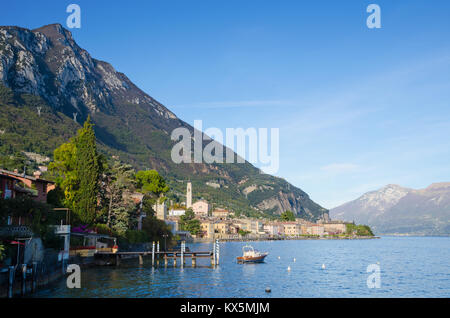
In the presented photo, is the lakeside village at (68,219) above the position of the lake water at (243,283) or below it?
above

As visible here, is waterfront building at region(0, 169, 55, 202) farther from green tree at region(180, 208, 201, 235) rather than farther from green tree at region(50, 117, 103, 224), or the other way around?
green tree at region(180, 208, 201, 235)

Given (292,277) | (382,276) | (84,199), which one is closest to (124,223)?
(84,199)

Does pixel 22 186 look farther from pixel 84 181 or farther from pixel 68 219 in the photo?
pixel 84 181

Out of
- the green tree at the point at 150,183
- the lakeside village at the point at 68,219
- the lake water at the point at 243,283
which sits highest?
the green tree at the point at 150,183

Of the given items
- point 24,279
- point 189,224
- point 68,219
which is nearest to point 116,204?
point 68,219

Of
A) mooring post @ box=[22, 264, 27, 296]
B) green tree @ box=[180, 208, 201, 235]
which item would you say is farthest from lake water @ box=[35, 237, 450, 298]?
green tree @ box=[180, 208, 201, 235]

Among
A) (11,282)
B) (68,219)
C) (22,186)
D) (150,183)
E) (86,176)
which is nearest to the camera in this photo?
(11,282)

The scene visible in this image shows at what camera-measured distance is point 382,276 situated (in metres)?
62.1

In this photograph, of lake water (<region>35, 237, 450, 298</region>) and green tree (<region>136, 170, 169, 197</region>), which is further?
green tree (<region>136, 170, 169, 197</region>)

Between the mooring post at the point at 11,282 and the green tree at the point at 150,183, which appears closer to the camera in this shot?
the mooring post at the point at 11,282

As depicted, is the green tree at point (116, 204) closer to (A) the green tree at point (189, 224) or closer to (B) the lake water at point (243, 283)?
(B) the lake water at point (243, 283)

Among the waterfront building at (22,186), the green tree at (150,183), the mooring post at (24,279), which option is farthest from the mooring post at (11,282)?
the green tree at (150,183)

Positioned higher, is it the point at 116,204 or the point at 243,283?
the point at 116,204
